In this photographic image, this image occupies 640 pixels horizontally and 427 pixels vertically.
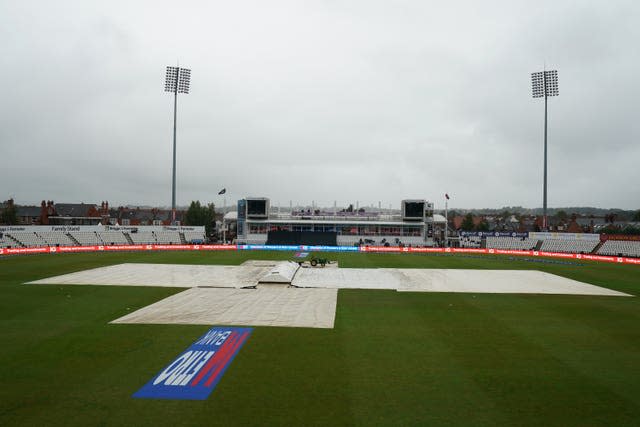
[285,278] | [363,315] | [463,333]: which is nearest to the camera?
[463,333]

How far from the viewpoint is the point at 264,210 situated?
76062mm

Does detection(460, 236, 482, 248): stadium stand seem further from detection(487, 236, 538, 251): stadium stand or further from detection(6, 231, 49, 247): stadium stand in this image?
detection(6, 231, 49, 247): stadium stand

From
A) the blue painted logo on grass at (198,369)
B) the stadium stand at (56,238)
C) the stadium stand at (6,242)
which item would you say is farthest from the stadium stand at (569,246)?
the stadium stand at (6,242)

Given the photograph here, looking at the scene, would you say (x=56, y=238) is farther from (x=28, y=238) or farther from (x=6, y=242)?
(x=6, y=242)

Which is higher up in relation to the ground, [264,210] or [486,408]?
[264,210]

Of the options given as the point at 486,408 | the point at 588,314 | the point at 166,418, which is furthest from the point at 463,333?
the point at 166,418

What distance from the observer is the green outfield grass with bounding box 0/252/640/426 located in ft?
29.0

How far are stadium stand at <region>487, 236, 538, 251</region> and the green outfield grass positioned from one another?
51930 mm

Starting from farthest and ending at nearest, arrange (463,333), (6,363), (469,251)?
(469,251) < (463,333) < (6,363)

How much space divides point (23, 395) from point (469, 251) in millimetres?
60819

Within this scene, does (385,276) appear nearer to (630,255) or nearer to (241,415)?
(241,415)

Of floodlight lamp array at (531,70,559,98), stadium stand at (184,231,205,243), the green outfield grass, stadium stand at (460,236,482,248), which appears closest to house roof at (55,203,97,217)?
stadium stand at (184,231,205,243)

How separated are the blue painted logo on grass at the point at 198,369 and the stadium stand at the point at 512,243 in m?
64.6

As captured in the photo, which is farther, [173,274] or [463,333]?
[173,274]
